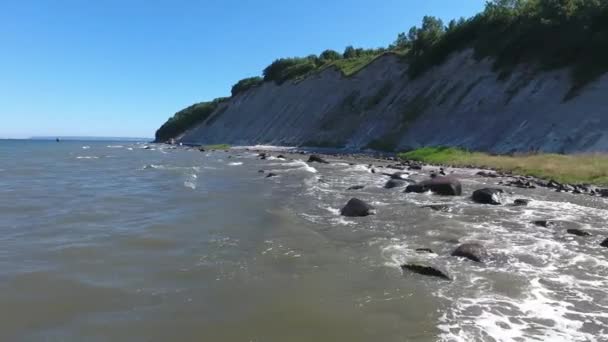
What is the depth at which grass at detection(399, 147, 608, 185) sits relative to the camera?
2222 centimetres

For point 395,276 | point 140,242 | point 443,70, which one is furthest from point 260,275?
point 443,70

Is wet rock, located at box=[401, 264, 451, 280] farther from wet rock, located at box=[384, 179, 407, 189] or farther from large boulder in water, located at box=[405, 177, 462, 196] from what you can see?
wet rock, located at box=[384, 179, 407, 189]

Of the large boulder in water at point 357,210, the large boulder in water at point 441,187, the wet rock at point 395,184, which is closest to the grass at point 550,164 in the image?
the large boulder in water at point 441,187

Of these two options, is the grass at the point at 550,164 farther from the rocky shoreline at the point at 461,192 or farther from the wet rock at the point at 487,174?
the wet rock at the point at 487,174

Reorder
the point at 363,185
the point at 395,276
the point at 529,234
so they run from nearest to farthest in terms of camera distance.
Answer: the point at 395,276, the point at 529,234, the point at 363,185

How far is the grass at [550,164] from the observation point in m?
22.2

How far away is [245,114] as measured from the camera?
98.9m

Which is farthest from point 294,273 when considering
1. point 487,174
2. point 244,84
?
point 244,84

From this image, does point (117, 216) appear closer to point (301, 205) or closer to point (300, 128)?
point (301, 205)

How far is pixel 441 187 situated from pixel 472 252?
979 centimetres

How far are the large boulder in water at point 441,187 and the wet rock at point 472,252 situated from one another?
29.9 feet

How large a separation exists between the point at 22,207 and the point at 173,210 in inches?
201

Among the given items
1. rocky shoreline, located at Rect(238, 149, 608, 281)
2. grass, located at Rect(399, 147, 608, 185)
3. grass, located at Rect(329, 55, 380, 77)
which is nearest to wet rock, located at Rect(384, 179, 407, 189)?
rocky shoreline, located at Rect(238, 149, 608, 281)

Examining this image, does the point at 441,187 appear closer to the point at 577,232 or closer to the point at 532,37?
the point at 577,232
